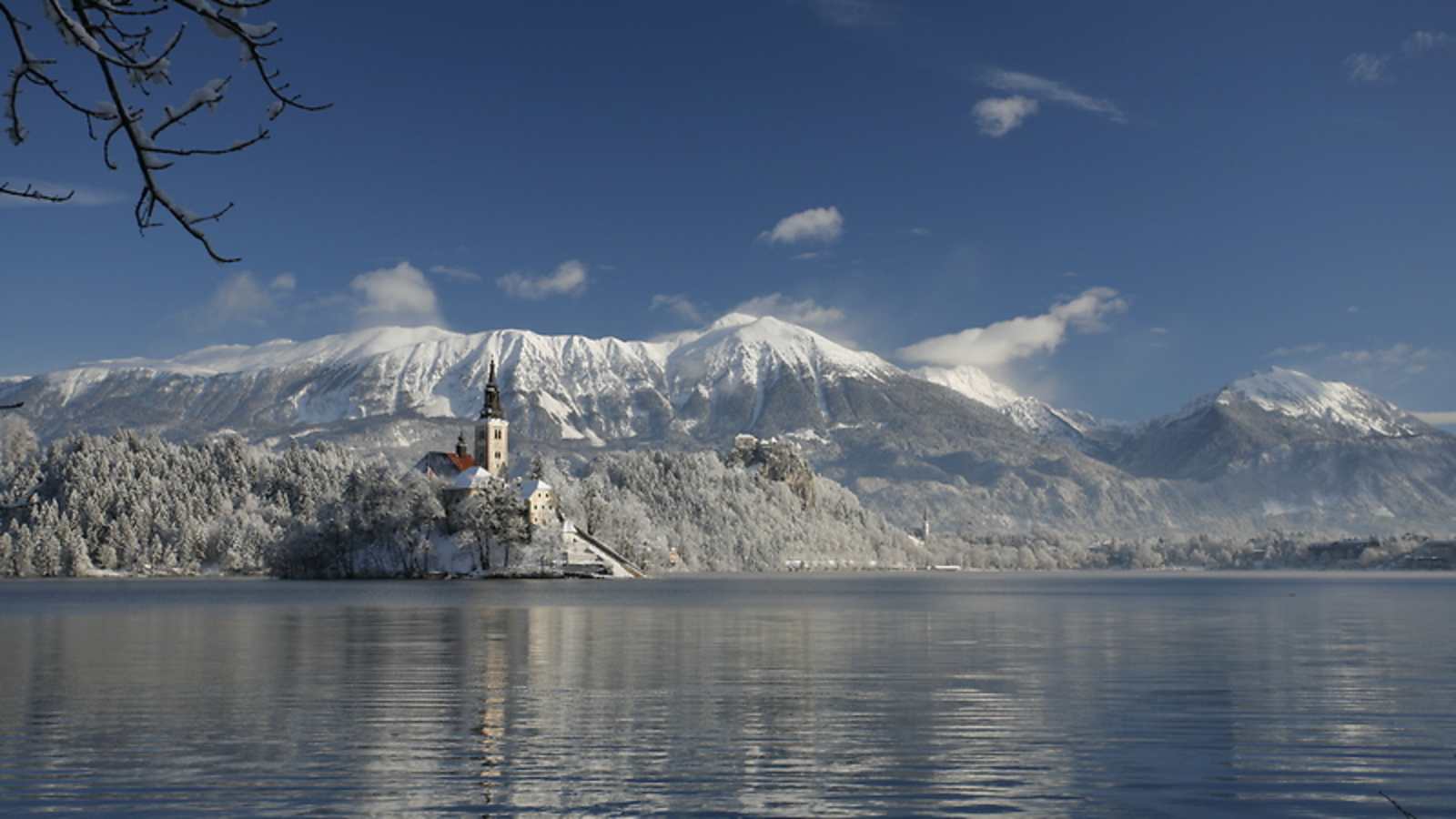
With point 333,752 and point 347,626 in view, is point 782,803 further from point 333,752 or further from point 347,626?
point 347,626

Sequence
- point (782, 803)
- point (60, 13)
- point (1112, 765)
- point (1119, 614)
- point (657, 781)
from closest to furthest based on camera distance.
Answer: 1. point (60, 13)
2. point (782, 803)
3. point (657, 781)
4. point (1112, 765)
5. point (1119, 614)

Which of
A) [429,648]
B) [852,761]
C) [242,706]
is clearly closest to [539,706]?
[242,706]

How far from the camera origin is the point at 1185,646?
208ft

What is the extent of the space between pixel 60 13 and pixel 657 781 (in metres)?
19.1

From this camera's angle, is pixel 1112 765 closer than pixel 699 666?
Yes

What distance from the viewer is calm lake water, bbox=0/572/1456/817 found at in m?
24.3

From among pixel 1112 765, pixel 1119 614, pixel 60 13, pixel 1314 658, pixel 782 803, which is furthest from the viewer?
pixel 1119 614

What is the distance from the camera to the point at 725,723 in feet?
112

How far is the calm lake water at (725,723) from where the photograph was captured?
24.3 meters

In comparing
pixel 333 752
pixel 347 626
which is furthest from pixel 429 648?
pixel 333 752

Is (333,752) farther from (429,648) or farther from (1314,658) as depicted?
(1314,658)

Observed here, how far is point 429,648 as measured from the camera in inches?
2367

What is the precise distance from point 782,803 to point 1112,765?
804cm

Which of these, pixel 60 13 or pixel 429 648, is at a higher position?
pixel 60 13
